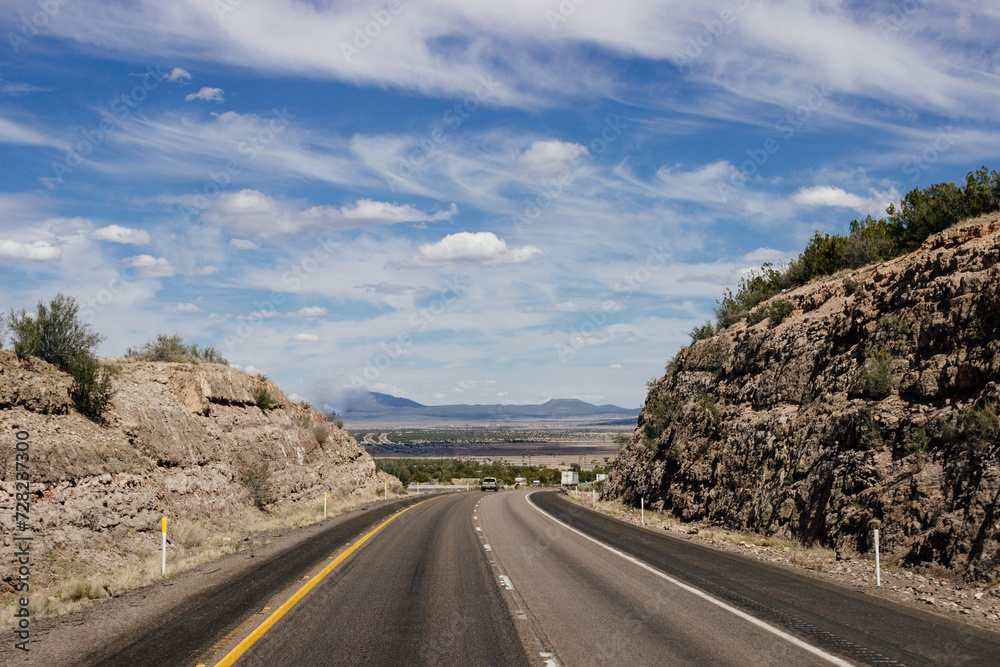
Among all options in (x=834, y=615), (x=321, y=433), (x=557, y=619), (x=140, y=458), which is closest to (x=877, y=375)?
(x=834, y=615)

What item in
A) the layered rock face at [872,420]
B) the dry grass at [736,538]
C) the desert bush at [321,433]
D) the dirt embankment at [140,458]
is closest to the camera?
the layered rock face at [872,420]

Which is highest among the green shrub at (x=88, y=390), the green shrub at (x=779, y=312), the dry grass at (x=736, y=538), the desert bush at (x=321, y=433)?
the green shrub at (x=779, y=312)

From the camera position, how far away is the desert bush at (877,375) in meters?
17.8

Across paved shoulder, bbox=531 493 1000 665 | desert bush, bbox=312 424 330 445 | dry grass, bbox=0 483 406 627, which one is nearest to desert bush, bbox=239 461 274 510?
dry grass, bbox=0 483 406 627

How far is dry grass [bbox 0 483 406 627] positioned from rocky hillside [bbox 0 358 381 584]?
38 centimetres

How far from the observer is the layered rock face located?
1348cm

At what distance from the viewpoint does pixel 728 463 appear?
24312mm

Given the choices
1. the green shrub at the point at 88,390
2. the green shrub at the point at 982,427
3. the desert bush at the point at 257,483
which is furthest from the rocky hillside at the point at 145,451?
the green shrub at the point at 982,427

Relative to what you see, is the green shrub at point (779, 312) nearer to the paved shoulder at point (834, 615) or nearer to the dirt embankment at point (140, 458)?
the paved shoulder at point (834, 615)

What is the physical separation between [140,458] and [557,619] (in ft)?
52.3

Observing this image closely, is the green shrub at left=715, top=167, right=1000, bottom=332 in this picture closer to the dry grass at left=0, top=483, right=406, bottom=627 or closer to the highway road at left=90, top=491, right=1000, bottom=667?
the highway road at left=90, top=491, right=1000, bottom=667

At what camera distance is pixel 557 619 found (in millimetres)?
9352

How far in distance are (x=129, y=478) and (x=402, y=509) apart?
17.5 m

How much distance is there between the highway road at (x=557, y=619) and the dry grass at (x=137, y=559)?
2105 millimetres
